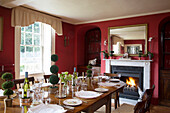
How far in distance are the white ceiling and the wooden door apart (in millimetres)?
789

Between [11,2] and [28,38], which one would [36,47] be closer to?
[28,38]

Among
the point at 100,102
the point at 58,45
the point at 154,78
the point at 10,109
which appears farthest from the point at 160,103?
the point at 10,109

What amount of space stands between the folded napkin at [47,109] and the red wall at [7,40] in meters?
2.48

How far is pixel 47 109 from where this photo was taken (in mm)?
1354

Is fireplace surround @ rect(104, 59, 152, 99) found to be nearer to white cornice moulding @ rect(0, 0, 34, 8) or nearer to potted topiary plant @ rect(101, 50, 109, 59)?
potted topiary plant @ rect(101, 50, 109, 59)

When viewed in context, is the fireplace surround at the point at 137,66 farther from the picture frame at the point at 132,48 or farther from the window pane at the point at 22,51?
the window pane at the point at 22,51

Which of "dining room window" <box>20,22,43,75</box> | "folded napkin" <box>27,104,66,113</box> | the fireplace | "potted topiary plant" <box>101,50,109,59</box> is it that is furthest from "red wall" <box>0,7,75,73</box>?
"folded napkin" <box>27,104,66,113</box>

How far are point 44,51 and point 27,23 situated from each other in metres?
1.17

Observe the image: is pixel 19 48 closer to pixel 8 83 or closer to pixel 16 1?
pixel 16 1

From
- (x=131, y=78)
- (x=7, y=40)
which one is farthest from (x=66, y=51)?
(x=131, y=78)

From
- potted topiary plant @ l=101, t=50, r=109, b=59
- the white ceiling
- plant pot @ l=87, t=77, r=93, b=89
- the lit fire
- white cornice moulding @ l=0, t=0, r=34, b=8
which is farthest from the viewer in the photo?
potted topiary plant @ l=101, t=50, r=109, b=59

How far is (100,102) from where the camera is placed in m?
1.84

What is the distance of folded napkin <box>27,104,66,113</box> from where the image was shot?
131 cm

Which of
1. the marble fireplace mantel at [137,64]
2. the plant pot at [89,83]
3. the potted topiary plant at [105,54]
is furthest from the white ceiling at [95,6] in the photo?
the plant pot at [89,83]
